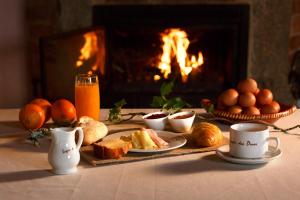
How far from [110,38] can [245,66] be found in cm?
91

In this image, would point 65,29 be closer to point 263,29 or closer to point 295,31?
point 263,29

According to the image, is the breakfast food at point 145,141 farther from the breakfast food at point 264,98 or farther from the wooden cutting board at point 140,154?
the breakfast food at point 264,98

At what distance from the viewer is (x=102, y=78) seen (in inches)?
133

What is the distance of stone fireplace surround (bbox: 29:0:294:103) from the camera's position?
3.31m

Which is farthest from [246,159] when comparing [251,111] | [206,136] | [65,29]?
[65,29]

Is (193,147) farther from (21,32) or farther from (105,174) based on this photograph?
(21,32)

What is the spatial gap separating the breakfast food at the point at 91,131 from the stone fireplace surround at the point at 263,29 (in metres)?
1.90

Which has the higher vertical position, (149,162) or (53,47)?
(53,47)

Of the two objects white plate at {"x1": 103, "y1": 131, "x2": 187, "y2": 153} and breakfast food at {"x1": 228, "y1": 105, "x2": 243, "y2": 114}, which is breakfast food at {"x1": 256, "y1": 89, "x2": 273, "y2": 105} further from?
white plate at {"x1": 103, "y1": 131, "x2": 187, "y2": 153}

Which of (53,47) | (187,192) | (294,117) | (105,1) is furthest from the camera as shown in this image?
(105,1)

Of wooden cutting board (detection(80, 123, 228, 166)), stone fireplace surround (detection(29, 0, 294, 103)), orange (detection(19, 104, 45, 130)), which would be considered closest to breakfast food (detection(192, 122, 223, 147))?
wooden cutting board (detection(80, 123, 228, 166))

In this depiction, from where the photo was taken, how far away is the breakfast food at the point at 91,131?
1.45 metres

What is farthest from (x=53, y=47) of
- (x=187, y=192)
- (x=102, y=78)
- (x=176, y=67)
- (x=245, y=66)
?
(x=187, y=192)

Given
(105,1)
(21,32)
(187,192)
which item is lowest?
(187,192)
